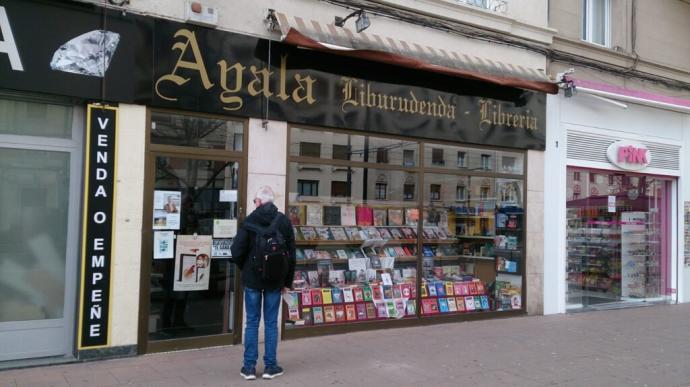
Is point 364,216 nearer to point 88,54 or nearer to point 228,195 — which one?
point 228,195

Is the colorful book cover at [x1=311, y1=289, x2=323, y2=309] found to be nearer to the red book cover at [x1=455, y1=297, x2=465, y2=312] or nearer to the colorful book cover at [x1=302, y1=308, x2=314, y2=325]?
the colorful book cover at [x1=302, y1=308, x2=314, y2=325]

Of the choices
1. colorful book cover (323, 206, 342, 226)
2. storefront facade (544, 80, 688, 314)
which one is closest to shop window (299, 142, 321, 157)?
colorful book cover (323, 206, 342, 226)

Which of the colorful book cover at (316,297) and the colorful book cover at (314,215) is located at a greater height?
the colorful book cover at (314,215)

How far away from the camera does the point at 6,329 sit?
5.79m

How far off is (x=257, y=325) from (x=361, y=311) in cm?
263

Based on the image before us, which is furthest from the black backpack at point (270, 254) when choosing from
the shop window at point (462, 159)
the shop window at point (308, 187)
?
the shop window at point (462, 159)

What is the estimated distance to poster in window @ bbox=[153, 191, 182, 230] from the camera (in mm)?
6438

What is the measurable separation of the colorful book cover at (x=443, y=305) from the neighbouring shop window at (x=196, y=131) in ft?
12.7

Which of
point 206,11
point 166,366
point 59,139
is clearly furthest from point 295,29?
point 166,366

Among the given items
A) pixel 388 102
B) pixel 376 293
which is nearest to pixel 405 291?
pixel 376 293

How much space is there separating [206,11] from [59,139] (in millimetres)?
2128

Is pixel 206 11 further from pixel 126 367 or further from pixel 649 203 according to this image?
pixel 649 203

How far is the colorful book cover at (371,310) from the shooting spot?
807 cm

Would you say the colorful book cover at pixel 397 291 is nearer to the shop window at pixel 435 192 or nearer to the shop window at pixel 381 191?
the shop window at pixel 381 191
